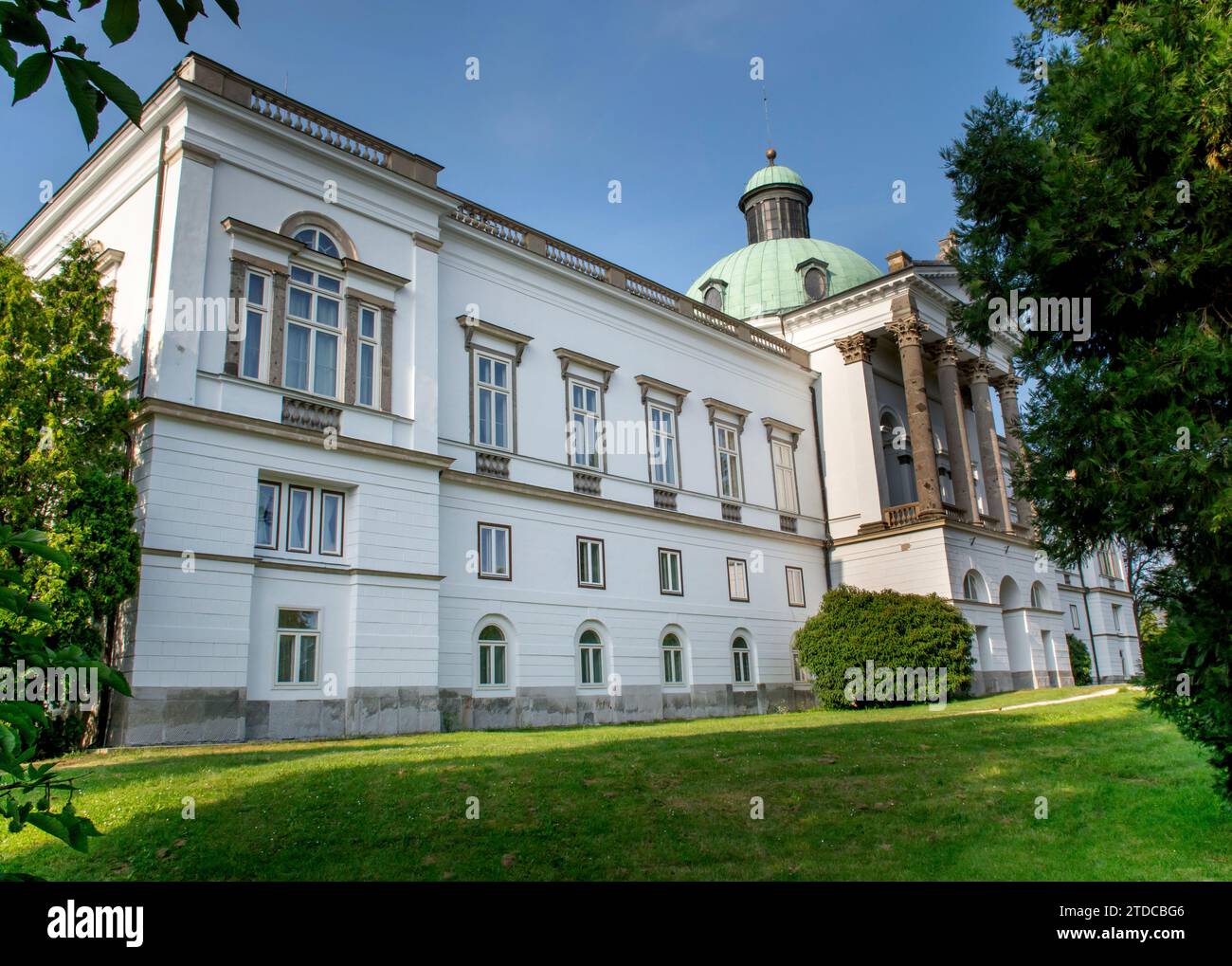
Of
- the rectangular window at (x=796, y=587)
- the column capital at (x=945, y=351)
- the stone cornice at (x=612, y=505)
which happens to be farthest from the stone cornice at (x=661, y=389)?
the column capital at (x=945, y=351)

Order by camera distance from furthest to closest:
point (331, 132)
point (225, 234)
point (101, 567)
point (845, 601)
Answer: point (845, 601) < point (331, 132) < point (225, 234) < point (101, 567)

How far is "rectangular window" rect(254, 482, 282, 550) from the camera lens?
18.5 m

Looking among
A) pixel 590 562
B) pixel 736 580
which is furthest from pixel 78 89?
pixel 736 580

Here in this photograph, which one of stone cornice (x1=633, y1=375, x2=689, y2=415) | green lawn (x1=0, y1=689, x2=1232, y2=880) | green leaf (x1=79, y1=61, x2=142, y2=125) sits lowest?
green lawn (x1=0, y1=689, x2=1232, y2=880)

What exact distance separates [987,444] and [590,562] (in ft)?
66.5

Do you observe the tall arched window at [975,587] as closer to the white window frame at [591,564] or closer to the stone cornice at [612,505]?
Answer: the stone cornice at [612,505]

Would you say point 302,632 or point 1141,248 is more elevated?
point 1141,248

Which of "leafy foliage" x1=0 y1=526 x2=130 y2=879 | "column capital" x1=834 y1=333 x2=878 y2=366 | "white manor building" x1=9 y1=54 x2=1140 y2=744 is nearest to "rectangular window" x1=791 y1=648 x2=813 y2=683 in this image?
"white manor building" x1=9 y1=54 x2=1140 y2=744

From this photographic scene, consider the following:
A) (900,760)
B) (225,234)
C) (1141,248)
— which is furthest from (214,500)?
(1141,248)

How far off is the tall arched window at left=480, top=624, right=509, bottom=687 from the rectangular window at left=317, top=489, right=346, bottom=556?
462cm

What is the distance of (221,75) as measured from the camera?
64.3 ft

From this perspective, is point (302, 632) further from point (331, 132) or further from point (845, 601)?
point (845, 601)

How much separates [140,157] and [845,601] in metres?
23.3

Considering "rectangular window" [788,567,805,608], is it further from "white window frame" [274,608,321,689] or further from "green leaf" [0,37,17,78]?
"green leaf" [0,37,17,78]
